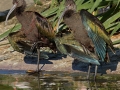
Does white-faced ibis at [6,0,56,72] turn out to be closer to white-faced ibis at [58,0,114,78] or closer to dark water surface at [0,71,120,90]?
dark water surface at [0,71,120,90]

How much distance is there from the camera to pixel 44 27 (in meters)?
12.6

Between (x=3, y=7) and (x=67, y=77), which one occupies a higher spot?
(x=3, y=7)

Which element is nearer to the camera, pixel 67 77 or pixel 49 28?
pixel 67 77

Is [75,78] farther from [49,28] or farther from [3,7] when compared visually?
[3,7]

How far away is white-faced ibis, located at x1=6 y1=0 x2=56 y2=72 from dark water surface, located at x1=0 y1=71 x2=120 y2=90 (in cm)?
72

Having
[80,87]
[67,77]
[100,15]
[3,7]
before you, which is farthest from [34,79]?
[3,7]

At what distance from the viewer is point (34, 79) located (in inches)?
454

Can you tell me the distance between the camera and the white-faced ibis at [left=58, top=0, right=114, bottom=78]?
11.2 m

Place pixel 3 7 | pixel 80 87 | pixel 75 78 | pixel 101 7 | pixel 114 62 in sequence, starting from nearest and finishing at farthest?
pixel 80 87
pixel 75 78
pixel 114 62
pixel 101 7
pixel 3 7

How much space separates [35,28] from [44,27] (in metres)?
0.20

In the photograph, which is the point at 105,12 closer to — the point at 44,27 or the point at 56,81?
Answer: the point at 44,27

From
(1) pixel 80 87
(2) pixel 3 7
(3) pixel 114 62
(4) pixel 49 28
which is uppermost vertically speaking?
(2) pixel 3 7

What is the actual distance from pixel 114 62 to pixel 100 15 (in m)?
1.46

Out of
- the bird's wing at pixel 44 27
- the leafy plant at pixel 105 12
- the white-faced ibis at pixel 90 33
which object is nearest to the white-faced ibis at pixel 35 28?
the bird's wing at pixel 44 27
